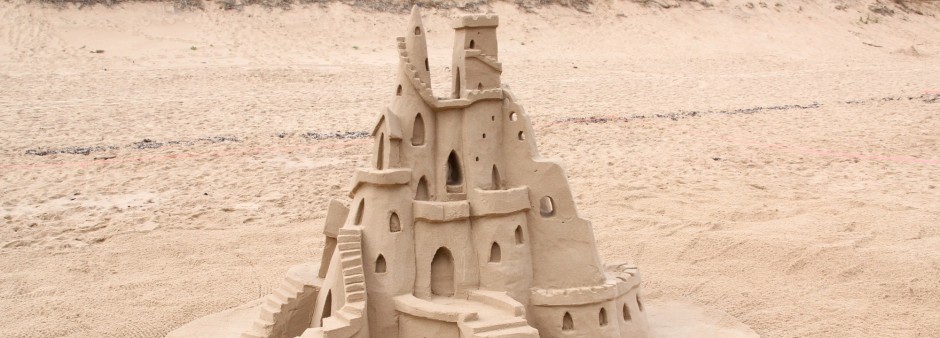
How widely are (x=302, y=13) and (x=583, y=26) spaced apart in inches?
358

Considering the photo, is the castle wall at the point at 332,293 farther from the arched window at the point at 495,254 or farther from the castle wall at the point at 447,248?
the arched window at the point at 495,254

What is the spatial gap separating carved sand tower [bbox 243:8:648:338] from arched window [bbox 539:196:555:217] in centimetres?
8

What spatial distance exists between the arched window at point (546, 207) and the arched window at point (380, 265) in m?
1.55

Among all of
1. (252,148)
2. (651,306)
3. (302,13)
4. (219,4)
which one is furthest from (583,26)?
(651,306)

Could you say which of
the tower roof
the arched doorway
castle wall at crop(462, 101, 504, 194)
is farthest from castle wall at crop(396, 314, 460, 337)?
the tower roof

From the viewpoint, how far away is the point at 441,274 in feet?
26.8

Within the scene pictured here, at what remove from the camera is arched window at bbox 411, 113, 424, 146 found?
325 inches

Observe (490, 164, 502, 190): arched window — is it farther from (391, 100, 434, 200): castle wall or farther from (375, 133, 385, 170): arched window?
(375, 133, 385, 170): arched window

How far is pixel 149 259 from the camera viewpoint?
1295cm

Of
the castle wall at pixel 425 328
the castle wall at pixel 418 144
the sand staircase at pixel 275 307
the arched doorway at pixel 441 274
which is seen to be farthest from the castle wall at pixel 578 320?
the sand staircase at pixel 275 307

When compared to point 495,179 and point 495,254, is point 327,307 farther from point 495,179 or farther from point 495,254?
point 495,179

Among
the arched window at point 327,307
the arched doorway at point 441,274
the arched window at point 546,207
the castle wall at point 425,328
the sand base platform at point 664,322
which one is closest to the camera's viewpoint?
the castle wall at point 425,328

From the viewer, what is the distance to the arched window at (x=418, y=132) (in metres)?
8.26

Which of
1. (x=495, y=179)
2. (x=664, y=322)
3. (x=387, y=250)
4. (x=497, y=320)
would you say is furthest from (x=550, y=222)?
(x=664, y=322)
